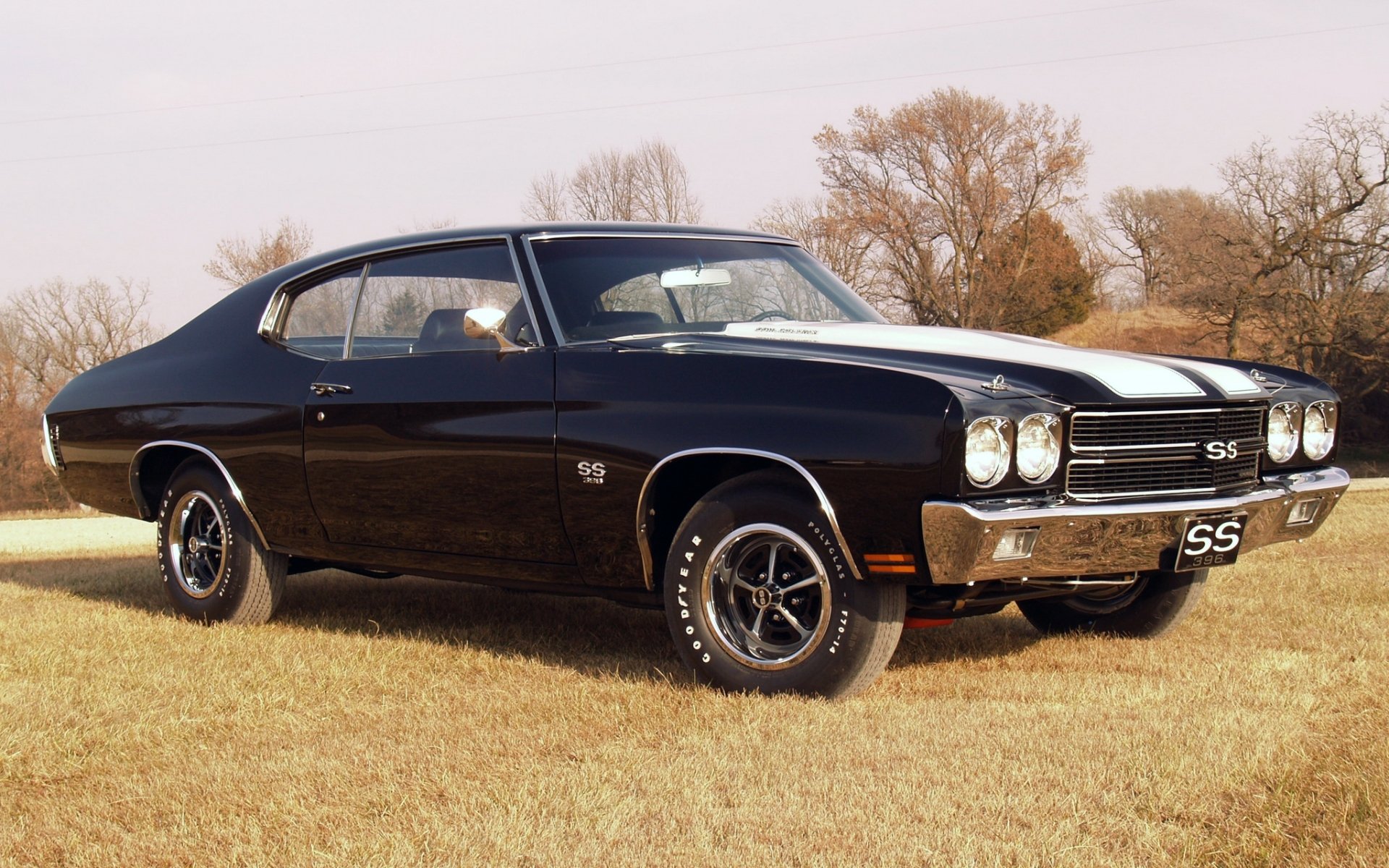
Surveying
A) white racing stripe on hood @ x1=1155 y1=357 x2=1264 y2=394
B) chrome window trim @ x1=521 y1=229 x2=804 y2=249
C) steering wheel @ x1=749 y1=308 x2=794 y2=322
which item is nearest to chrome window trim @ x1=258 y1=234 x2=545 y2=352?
chrome window trim @ x1=521 y1=229 x2=804 y2=249

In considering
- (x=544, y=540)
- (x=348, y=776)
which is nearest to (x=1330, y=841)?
(x=348, y=776)

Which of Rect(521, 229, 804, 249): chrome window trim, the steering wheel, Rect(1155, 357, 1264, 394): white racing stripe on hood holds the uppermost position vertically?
Rect(521, 229, 804, 249): chrome window trim

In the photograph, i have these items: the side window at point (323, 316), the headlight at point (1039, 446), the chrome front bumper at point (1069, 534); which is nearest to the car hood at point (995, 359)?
the headlight at point (1039, 446)

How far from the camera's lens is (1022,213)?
145 feet

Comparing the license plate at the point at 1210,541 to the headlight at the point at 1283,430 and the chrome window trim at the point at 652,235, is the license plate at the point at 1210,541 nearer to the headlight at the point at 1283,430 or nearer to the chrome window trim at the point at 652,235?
the headlight at the point at 1283,430

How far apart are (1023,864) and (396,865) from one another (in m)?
1.28

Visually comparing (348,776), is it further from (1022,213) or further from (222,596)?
(1022,213)

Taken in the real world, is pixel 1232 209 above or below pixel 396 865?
above

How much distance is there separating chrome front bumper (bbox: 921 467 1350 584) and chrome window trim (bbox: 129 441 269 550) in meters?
3.28

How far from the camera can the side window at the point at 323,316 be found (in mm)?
5770

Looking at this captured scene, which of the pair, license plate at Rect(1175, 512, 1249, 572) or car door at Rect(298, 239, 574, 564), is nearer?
license plate at Rect(1175, 512, 1249, 572)

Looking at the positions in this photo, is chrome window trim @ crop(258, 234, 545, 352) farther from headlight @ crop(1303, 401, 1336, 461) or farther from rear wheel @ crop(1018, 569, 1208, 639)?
headlight @ crop(1303, 401, 1336, 461)

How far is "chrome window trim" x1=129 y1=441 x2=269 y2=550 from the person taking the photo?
5.95 meters

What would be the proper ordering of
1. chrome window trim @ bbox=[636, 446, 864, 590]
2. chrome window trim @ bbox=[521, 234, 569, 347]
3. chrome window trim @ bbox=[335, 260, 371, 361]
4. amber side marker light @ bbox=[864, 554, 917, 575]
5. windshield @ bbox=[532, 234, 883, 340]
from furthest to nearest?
1. chrome window trim @ bbox=[335, 260, 371, 361]
2. windshield @ bbox=[532, 234, 883, 340]
3. chrome window trim @ bbox=[521, 234, 569, 347]
4. chrome window trim @ bbox=[636, 446, 864, 590]
5. amber side marker light @ bbox=[864, 554, 917, 575]
